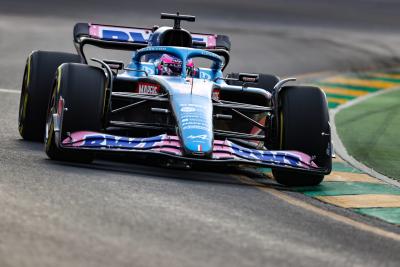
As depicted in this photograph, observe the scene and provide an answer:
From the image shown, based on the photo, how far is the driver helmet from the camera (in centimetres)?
1287

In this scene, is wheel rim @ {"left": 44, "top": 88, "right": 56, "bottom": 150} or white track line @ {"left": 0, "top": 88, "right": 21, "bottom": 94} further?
white track line @ {"left": 0, "top": 88, "right": 21, "bottom": 94}

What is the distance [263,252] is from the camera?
7633 mm

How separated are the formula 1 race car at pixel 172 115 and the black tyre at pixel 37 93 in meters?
0.01

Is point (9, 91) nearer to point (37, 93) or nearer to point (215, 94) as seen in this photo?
point (37, 93)

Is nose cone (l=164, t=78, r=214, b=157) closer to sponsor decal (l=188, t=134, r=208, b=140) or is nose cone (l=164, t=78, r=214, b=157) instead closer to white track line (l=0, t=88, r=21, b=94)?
sponsor decal (l=188, t=134, r=208, b=140)

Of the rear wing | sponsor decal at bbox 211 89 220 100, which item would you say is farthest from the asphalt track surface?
the rear wing

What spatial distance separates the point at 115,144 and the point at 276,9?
84.4 feet

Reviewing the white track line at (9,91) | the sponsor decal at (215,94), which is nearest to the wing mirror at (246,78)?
the sponsor decal at (215,94)

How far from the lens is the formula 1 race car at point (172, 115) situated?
10938mm

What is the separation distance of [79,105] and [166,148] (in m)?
0.99

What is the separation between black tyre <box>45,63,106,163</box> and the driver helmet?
4.97ft

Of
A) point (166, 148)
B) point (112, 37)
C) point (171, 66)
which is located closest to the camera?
point (166, 148)

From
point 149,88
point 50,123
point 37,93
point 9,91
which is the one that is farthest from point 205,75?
point 9,91

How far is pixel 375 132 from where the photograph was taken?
1659 cm
